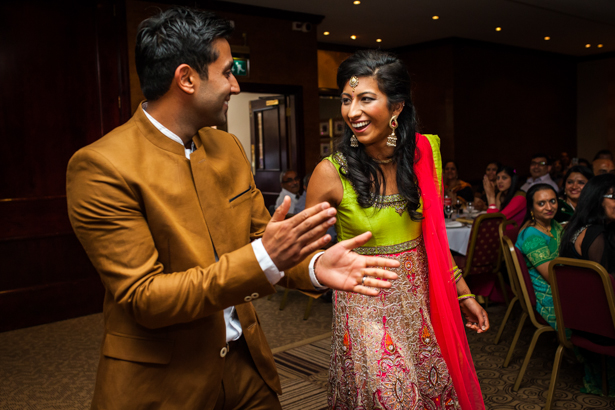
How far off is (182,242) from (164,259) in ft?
0.18

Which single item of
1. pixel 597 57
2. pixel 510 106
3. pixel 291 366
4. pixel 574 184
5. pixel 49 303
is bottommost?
pixel 291 366

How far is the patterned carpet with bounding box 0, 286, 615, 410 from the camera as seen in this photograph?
3.12 meters

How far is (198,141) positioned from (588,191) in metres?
2.58

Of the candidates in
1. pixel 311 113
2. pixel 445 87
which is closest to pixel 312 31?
pixel 311 113

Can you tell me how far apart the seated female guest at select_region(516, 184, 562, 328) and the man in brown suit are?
7.59 feet

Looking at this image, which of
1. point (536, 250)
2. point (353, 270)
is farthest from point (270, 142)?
point (353, 270)

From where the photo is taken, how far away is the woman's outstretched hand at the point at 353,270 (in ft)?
3.34

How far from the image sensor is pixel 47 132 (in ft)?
15.9

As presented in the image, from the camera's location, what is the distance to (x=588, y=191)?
3010mm

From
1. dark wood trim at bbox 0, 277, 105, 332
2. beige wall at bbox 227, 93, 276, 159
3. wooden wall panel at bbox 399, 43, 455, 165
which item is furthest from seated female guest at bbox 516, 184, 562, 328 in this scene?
beige wall at bbox 227, 93, 276, 159

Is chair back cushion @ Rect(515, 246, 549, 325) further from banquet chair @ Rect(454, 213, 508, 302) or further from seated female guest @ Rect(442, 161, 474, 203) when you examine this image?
seated female guest @ Rect(442, 161, 474, 203)

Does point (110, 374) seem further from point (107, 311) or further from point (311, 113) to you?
point (311, 113)

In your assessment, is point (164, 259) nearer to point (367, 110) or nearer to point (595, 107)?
point (367, 110)

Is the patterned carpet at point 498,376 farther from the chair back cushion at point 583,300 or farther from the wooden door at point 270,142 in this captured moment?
the wooden door at point 270,142
